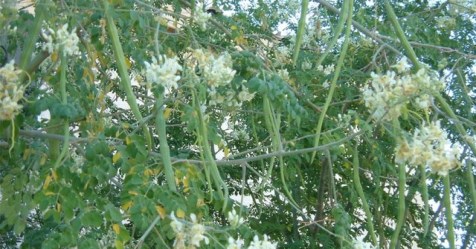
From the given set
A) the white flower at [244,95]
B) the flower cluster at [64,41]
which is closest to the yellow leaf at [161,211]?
the flower cluster at [64,41]

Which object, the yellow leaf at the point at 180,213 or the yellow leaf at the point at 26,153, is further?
the yellow leaf at the point at 26,153

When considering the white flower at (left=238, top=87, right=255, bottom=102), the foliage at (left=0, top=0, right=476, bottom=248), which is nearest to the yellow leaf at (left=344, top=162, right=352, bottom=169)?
the foliage at (left=0, top=0, right=476, bottom=248)

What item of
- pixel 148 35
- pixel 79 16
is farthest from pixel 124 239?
pixel 148 35

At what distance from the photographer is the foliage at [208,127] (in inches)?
70.2

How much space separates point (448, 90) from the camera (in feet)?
10.7

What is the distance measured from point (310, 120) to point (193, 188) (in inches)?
39.3

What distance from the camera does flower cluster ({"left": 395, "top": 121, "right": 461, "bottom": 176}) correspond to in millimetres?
1685

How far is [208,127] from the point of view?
2.15 metres

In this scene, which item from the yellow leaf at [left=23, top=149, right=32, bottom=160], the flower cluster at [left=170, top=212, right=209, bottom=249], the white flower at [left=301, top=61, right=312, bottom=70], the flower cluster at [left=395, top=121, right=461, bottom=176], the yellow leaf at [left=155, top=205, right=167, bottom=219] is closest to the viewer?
the flower cluster at [left=170, top=212, right=209, bottom=249]

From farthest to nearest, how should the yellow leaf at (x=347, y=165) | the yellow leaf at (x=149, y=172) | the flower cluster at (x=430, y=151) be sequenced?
the yellow leaf at (x=347, y=165)
the yellow leaf at (x=149, y=172)
the flower cluster at (x=430, y=151)

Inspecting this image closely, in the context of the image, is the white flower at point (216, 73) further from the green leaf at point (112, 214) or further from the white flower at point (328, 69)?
the white flower at point (328, 69)

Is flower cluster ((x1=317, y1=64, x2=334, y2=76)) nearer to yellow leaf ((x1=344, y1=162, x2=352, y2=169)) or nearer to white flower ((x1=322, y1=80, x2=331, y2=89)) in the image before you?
white flower ((x1=322, y1=80, x2=331, y2=89))

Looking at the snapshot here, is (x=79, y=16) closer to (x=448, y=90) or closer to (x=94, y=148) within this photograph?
(x=94, y=148)

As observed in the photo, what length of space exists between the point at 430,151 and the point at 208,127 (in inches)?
25.9
